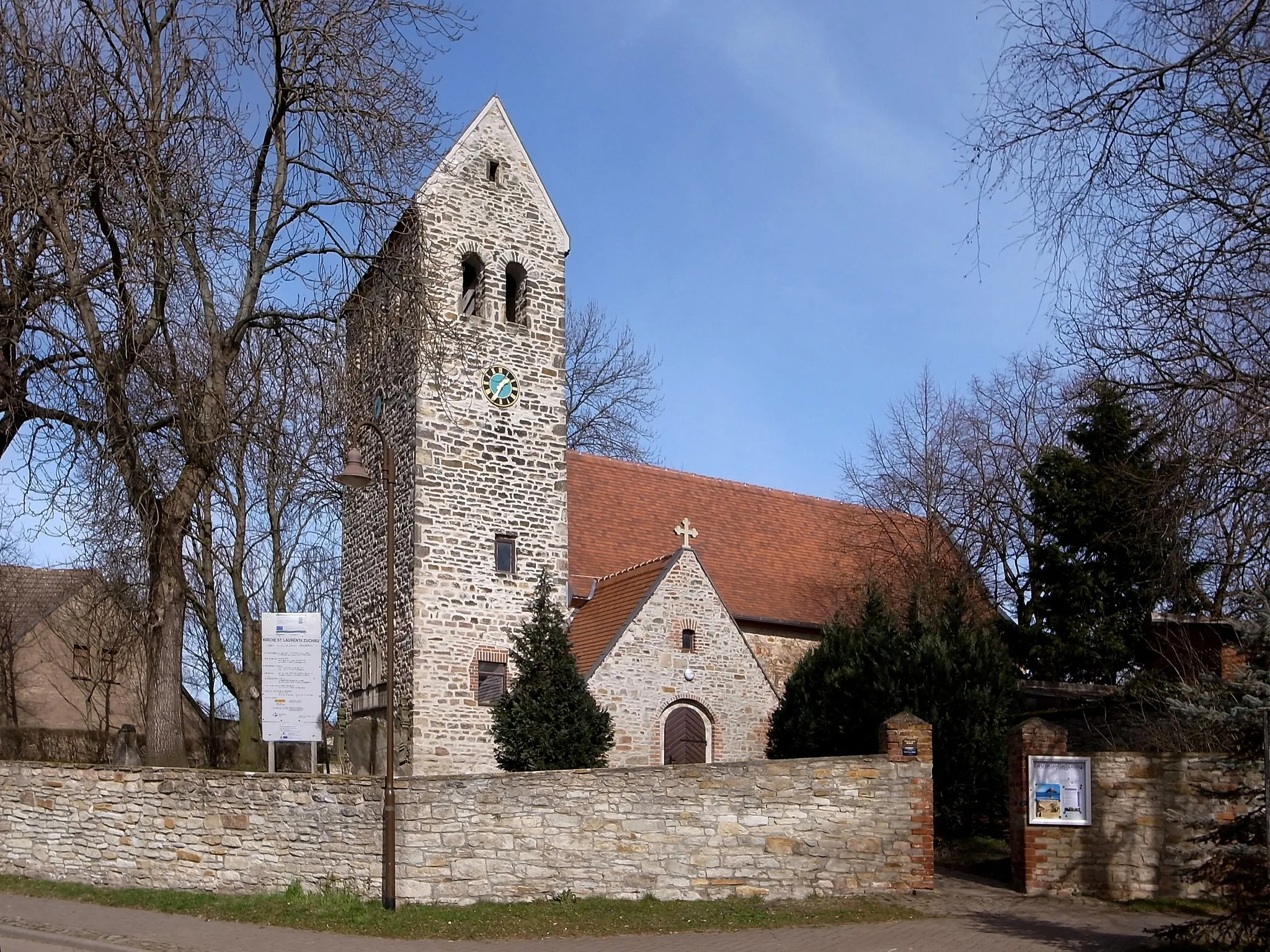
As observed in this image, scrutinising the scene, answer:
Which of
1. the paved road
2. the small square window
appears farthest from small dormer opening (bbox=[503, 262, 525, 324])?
the paved road

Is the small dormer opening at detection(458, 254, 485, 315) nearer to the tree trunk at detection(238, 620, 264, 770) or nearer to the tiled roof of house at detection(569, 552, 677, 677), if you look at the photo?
the tiled roof of house at detection(569, 552, 677, 677)

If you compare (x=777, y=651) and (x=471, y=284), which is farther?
(x=777, y=651)

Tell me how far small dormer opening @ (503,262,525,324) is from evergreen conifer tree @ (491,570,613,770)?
754 cm

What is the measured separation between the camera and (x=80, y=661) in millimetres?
37188

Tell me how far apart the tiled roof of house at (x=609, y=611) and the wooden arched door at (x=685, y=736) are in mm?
1724

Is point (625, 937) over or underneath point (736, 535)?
underneath

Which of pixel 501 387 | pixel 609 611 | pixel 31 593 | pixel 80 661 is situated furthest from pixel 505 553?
pixel 31 593

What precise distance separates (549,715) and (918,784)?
621 cm

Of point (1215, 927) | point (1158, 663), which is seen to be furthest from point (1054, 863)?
point (1158, 663)

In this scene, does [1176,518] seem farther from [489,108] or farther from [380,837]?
[489,108]

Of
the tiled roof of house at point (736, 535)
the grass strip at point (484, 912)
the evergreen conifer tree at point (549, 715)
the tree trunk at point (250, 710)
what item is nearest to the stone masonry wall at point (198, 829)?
the grass strip at point (484, 912)

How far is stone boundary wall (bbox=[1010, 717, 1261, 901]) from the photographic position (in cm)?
1523

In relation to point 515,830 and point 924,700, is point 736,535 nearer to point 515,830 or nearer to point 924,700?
point 924,700

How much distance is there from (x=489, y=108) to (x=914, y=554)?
585 inches
